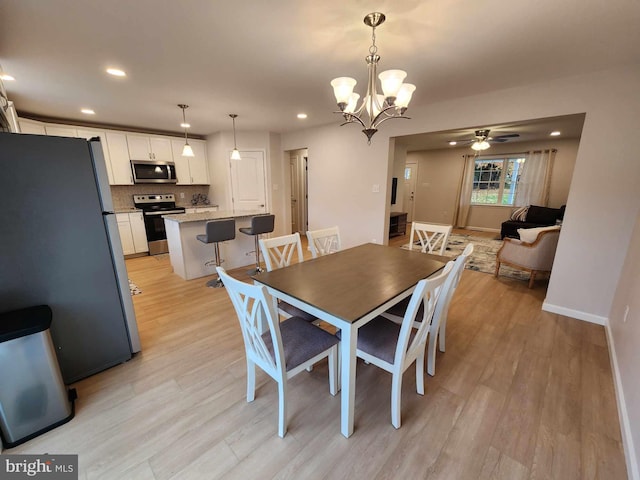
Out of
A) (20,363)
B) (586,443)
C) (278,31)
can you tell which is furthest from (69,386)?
(586,443)

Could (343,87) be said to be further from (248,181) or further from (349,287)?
(248,181)

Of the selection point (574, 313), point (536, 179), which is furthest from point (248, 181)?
point (536, 179)

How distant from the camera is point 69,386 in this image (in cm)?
179

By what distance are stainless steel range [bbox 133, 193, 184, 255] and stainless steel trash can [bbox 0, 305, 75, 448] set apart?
3683mm

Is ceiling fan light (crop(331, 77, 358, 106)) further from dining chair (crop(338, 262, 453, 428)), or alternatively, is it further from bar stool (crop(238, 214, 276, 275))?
bar stool (crop(238, 214, 276, 275))

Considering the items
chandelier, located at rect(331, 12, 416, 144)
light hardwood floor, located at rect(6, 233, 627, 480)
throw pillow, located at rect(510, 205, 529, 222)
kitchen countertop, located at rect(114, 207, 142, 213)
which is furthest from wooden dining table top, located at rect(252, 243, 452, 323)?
throw pillow, located at rect(510, 205, 529, 222)

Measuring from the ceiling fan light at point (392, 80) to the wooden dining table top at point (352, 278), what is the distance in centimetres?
122

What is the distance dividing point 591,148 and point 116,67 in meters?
4.45

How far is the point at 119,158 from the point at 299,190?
3719 millimetres

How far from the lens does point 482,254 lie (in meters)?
4.94

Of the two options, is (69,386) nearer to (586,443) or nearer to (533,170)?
(586,443)

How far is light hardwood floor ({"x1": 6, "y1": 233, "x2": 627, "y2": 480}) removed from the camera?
4.21 ft

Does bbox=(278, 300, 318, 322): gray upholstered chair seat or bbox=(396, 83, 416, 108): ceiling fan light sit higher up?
bbox=(396, 83, 416, 108): ceiling fan light

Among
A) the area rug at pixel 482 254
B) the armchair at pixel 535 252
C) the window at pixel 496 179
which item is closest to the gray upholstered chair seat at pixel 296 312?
the armchair at pixel 535 252
